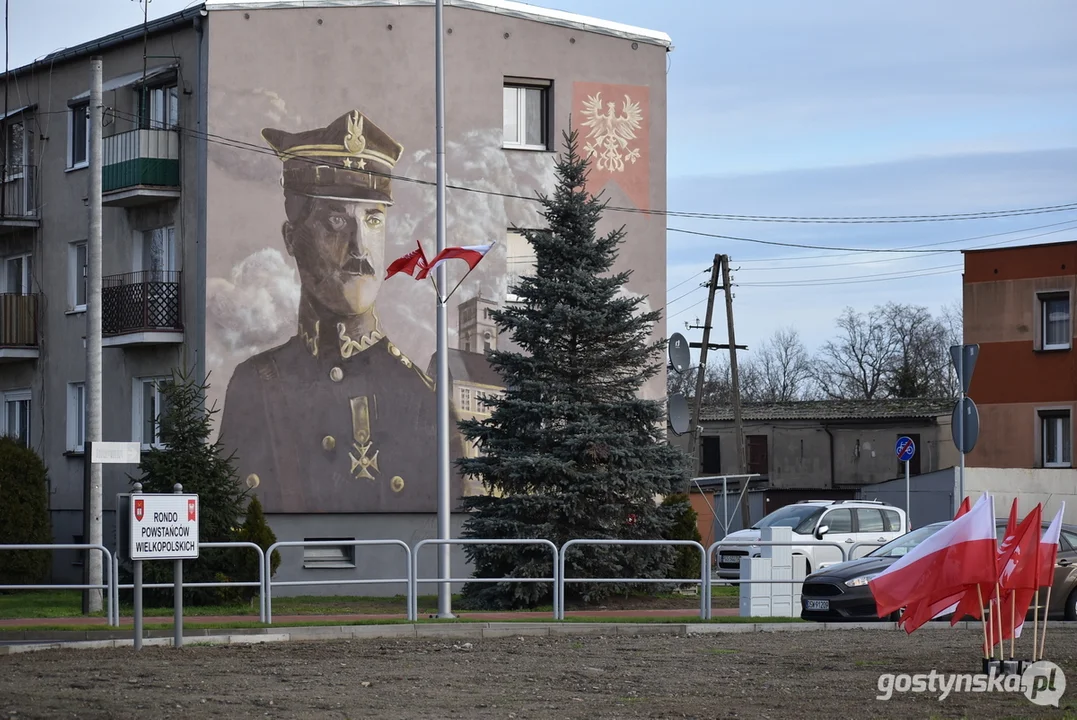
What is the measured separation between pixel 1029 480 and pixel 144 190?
23598 millimetres

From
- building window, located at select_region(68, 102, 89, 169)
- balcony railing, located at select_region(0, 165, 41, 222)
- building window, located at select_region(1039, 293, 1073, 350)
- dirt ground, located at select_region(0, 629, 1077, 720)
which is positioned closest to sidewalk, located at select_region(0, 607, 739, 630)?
dirt ground, located at select_region(0, 629, 1077, 720)

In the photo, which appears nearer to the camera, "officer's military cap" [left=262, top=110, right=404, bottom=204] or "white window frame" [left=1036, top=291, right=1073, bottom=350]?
"officer's military cap" [left=262, top=110, right=404, bottom=204]

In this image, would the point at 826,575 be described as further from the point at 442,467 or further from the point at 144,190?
the point at 144,190

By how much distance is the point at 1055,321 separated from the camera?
1698 inches

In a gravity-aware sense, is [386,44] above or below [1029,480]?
above

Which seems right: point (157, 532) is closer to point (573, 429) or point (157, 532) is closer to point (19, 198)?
point (573, 429)

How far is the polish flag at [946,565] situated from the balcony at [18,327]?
26002 millimetres

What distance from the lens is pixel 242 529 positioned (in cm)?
2525

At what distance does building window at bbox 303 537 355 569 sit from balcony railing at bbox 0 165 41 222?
10.6 m

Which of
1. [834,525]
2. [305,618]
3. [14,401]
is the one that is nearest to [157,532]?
[305,618]

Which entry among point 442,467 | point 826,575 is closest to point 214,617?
point 442,467

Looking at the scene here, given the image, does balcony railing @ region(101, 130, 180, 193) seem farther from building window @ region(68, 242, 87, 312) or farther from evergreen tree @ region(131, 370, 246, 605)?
evergreen tree @ region(131, 370, 246, 605)

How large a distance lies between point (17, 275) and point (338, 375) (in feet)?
31.7

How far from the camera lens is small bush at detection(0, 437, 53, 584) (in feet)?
98.2
